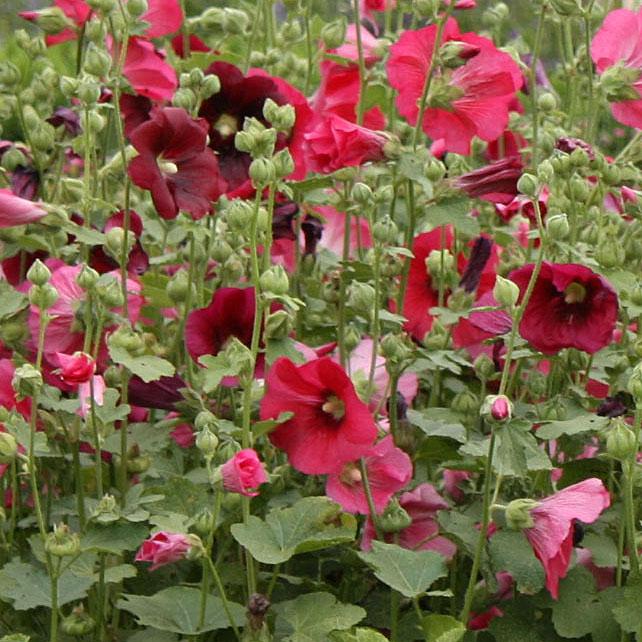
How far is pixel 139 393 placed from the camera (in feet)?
4.27

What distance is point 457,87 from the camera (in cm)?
138

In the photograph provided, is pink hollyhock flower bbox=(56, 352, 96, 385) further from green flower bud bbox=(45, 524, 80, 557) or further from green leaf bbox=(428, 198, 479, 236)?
green leaf bbox=(428, 198, 479, 236)

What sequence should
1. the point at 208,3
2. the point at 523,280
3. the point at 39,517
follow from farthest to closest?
the point at 208,3 → the point at 523,280 → the point at 39,517

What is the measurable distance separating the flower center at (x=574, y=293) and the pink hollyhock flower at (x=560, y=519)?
0.19m

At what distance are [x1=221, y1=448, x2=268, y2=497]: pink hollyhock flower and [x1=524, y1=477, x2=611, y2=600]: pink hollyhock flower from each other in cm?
22

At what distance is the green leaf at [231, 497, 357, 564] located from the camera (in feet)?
3.62

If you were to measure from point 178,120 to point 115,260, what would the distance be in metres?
0.21

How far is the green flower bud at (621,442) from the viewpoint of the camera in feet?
3.52

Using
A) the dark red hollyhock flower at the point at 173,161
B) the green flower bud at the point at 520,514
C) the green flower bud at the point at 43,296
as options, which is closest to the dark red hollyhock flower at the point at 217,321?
the dark red hollyhock flower at the point at 173,161

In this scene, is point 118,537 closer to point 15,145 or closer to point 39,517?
point 39,517

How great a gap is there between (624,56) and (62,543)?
2.27 feet

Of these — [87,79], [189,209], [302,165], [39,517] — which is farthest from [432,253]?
[39,517]

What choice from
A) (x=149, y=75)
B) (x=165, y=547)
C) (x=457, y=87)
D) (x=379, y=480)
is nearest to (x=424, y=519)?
(x=379, y=480)

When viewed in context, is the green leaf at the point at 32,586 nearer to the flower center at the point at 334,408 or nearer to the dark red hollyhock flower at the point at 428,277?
the flower center at the point at 334,408
